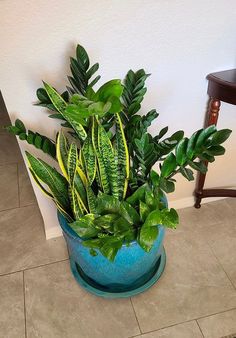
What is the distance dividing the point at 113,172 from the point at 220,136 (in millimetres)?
330

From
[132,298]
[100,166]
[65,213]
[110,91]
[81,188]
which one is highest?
[110,91]

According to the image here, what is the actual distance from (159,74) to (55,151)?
0.50 meters

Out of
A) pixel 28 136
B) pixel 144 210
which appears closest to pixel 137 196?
pixel 144 210

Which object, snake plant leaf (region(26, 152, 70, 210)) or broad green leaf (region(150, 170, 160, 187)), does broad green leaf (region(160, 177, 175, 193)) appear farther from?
snake plant leaf (region(26, 152, 70, 210))

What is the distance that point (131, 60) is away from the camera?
108 centimetres

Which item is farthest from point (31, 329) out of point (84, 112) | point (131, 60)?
point (131, 60)

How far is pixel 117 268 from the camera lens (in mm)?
1096

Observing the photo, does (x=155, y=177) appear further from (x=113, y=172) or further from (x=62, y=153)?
(x=62, y=153)

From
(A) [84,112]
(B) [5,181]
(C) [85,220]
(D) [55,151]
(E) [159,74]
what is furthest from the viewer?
(B) [5,181]

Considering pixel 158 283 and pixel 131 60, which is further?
pixel 158 283

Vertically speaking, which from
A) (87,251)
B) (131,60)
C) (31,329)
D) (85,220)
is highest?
(131,60)

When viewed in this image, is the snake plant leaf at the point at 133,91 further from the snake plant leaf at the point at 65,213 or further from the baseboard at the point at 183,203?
the baseboard at the point at 183,203

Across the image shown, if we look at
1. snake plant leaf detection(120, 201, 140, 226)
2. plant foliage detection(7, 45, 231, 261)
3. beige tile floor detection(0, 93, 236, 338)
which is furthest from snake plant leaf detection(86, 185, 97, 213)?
beige tile floor detection(0, 93, 236, 338)

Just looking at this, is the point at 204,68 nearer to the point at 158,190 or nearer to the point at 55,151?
the point at 158,190
